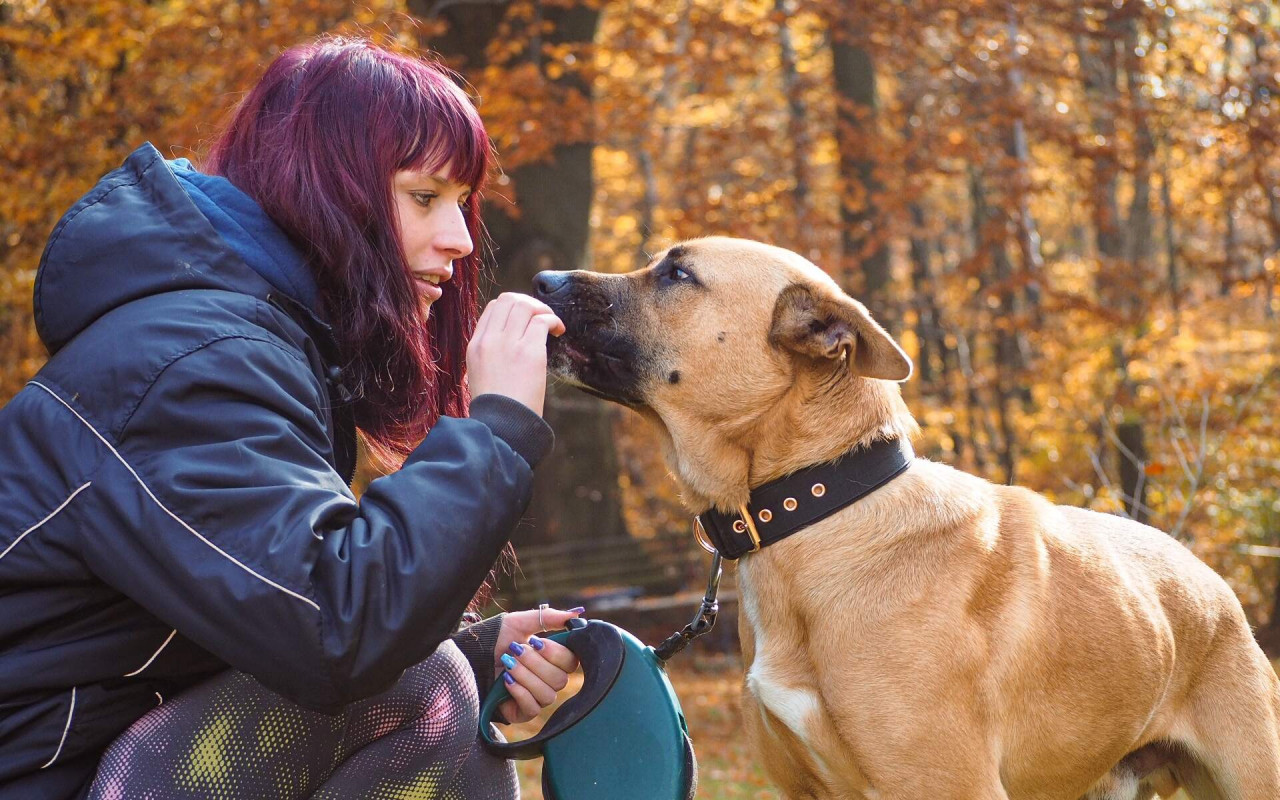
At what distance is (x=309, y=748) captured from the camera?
2.38 metres

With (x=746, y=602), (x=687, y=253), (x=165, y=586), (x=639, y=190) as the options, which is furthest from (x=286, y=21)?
(x=639, y=190)

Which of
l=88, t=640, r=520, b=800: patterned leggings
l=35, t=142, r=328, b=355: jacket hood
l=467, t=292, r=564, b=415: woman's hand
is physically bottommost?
l=88, t=640, r=520, b=800: patterned leggings

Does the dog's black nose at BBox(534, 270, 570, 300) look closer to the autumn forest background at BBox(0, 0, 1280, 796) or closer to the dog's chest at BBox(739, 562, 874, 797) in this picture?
the dog's chest at BBox(739, 562, 874, 797)

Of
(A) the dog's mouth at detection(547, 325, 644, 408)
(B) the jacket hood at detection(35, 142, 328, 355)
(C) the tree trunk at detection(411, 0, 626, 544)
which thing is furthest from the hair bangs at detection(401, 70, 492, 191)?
(C) the tree trunk at detection(411, 0, 626, 544)

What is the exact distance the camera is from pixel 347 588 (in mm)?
1909

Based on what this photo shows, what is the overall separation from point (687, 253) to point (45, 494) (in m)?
1.81

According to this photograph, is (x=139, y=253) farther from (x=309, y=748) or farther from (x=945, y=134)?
(x=945, y=134)

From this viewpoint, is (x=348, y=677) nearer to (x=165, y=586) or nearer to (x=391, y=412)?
(x=165, y=586)

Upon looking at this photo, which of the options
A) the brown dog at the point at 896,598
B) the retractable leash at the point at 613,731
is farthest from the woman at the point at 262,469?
the brown dog at the point at 896,598

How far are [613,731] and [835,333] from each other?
3.72 ft

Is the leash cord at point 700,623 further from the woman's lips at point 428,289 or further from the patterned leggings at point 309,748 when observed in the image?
the woman's lips at point 428,289

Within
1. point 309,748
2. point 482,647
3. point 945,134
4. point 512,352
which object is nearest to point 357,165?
point 512,352

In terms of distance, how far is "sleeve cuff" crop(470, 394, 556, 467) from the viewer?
85.9 inches

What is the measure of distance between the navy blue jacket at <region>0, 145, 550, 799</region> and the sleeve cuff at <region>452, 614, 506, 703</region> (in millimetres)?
961
